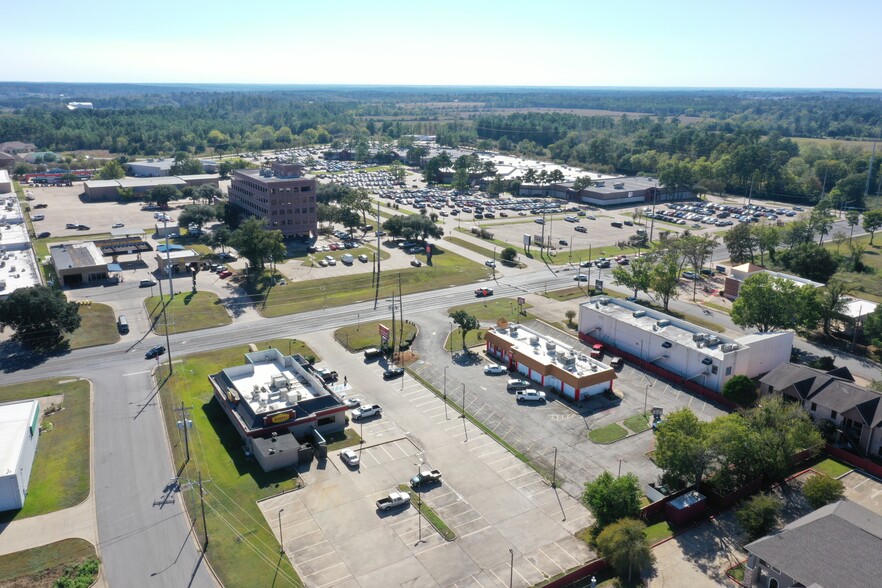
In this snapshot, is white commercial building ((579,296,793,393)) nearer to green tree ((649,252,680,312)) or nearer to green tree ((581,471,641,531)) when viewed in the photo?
green tree ((649,252,680,312))

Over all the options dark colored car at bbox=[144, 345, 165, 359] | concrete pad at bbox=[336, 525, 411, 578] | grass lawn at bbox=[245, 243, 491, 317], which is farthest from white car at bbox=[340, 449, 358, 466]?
grass lawn at bbox=[245, 243, 491, 317]

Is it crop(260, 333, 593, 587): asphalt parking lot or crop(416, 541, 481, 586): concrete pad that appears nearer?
crop(416, 541, 481, 586): concrete pad

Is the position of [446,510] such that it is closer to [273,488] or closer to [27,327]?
[273,488]

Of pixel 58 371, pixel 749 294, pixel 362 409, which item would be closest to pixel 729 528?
pixel 362 409

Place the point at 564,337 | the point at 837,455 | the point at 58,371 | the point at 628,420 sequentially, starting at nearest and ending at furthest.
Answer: the point at 837,455
the point at 628,420
the point at 58,371
the point at 564,337

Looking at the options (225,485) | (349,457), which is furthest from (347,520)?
(225,485)
